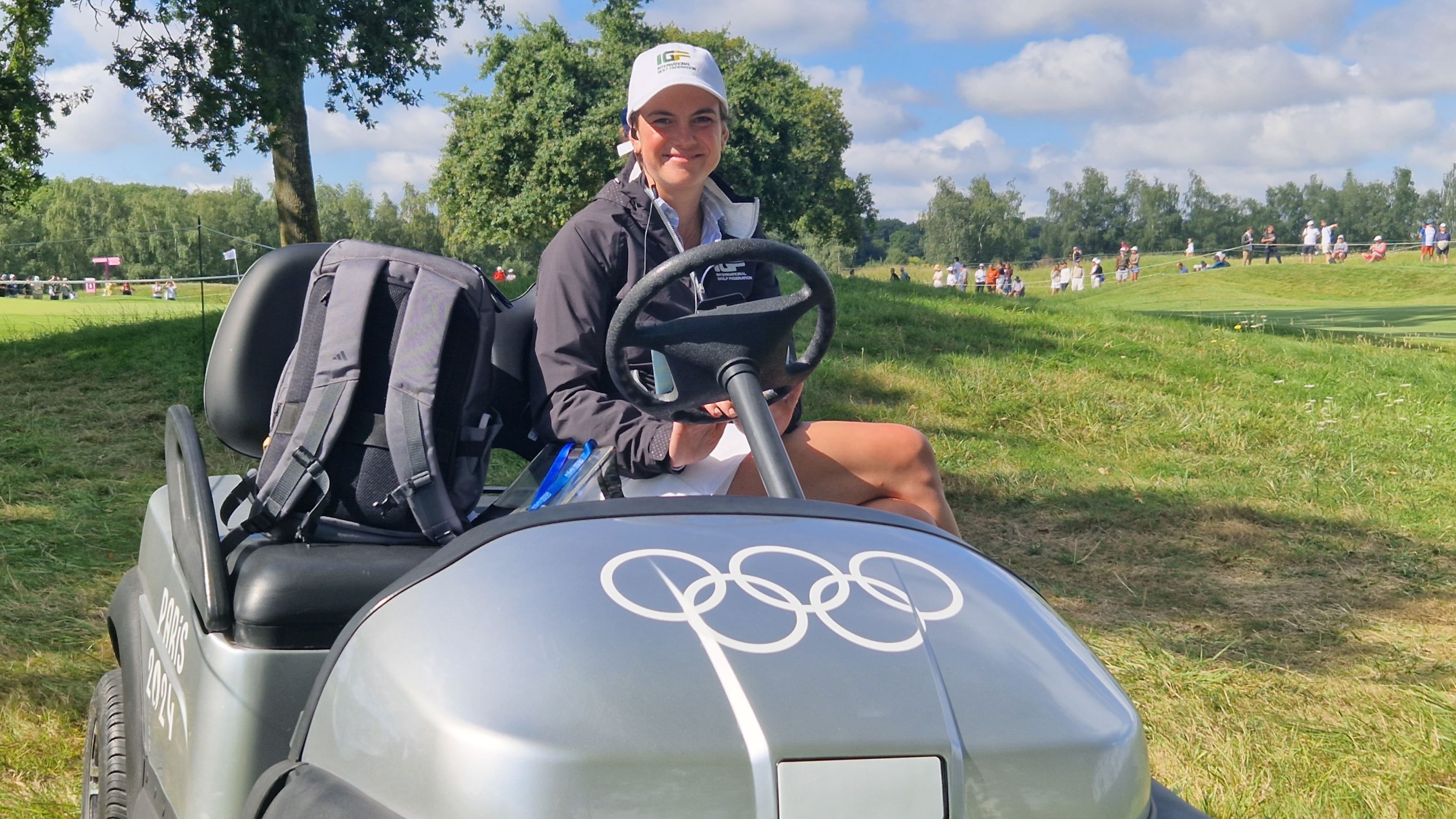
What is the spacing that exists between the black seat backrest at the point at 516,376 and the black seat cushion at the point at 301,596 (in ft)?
2.31

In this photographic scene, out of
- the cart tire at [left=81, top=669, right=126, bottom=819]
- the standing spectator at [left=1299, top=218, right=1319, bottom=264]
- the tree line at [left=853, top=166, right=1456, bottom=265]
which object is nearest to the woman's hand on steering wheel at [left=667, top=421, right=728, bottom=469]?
the cart tire at [left=81, top=669, right=126, bottom=819]

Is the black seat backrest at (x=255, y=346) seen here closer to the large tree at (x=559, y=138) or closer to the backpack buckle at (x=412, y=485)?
the backpack buckle at (x=412, y=485)

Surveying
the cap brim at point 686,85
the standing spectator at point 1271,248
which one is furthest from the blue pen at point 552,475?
the standing spectator at point 1271,248

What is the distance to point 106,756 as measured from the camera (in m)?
2.01

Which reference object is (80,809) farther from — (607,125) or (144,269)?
(607,125)

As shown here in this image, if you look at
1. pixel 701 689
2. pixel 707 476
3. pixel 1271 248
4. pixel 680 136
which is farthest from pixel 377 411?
pixel 1271 248

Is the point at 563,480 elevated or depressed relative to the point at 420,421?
depressed

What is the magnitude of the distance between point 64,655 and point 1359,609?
14.3ft

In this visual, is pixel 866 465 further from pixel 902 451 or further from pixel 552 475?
pixel 552 475

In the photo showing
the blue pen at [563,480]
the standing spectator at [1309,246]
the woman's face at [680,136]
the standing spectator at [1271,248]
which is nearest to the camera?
the blue pen at [563,480]

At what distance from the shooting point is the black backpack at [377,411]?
179 centimetres

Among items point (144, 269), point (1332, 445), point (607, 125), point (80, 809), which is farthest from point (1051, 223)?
point (80, 809)

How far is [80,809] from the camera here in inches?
99.8

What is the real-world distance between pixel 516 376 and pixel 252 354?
49cm
